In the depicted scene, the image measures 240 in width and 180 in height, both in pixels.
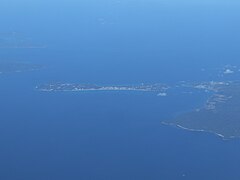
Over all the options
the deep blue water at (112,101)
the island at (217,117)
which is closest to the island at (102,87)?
the deep blue water at (112,101)

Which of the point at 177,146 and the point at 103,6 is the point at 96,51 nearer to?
the point at 177,146

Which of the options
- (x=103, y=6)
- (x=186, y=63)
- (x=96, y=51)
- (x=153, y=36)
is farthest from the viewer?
(x=103, y=6)

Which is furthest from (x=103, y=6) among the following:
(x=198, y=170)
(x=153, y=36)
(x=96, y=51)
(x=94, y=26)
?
(x=198, y=170)

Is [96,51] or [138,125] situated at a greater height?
[96,51]

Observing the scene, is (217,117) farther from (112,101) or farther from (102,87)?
(102,87)

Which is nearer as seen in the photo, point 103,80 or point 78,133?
point 78,133

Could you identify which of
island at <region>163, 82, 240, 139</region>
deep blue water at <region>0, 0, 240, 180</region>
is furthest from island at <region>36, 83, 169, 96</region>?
island at <region>163, 82, 240, 139</region>
